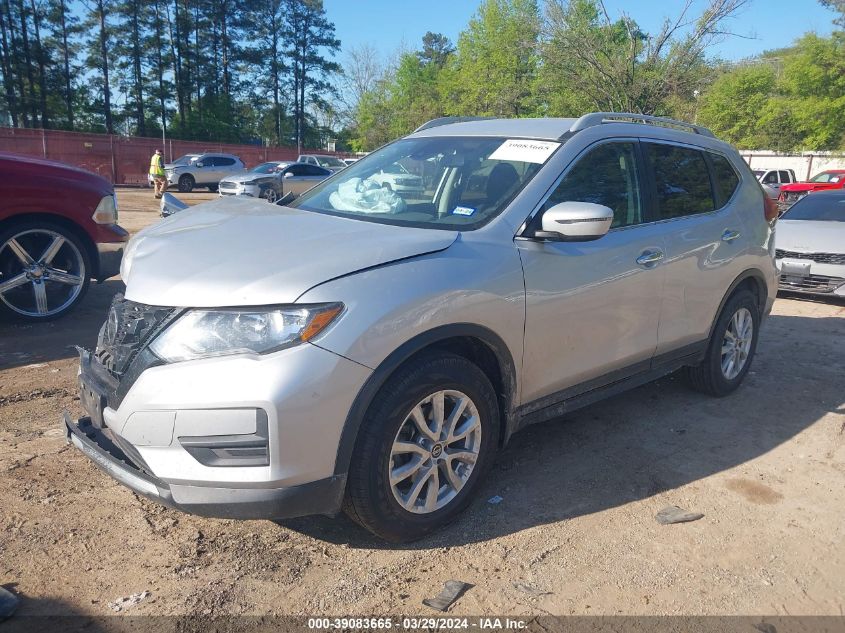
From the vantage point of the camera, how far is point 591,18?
1883cm

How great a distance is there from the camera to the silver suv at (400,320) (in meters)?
2.43

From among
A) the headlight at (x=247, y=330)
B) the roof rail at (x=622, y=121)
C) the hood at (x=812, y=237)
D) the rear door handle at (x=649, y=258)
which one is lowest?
the hood at (x=812, y=237)

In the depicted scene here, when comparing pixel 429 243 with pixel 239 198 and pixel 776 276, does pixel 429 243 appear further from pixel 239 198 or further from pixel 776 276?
pixel 776 276

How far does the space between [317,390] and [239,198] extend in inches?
85.6

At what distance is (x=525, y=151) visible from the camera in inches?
139

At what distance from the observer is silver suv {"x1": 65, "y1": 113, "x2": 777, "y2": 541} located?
243 cm

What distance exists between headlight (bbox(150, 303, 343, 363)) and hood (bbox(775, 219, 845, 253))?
8057mm

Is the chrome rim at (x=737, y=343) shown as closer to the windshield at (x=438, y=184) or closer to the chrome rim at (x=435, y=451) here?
the windshield at (x=438, y=184)

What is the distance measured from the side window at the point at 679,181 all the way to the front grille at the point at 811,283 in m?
4.84

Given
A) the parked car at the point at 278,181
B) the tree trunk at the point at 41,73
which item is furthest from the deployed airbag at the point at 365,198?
the tree trunk at the point at 41,73

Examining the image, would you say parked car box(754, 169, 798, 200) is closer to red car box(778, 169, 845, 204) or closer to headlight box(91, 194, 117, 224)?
red car box(778, 169, 845, 204)

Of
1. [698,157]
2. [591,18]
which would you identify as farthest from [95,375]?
[591,18]

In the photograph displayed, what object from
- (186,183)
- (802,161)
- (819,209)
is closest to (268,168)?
(186,183)

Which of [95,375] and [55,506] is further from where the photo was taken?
[55,506]
